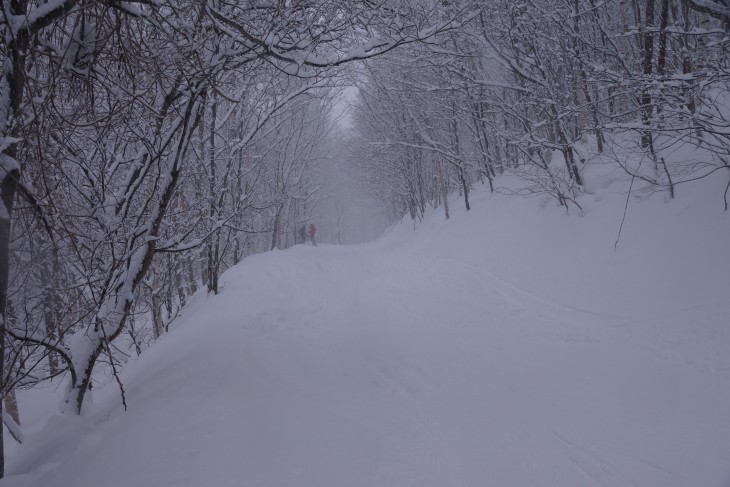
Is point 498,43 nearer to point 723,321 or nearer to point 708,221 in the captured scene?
point 708,221

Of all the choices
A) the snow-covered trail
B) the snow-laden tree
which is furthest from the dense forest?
the snow-covered trail

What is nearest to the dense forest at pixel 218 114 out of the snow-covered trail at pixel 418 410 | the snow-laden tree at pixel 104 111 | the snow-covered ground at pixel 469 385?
the snow-laden tree at pixel 104 111

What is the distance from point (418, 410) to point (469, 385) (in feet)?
2.68

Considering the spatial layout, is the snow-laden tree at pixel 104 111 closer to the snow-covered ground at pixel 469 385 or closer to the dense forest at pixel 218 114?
the dense forest at pixel 218 114

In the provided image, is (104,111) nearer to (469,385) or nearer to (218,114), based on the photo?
(469,385)

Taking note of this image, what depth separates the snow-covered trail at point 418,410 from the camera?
2811 millimetres

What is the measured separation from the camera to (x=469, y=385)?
429 cm

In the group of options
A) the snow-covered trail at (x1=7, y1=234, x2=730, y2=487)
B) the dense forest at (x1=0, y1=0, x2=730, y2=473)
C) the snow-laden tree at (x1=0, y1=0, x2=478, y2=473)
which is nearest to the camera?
the snow-laden tree at (x1=0, y1=0, x2=478, y2=473)

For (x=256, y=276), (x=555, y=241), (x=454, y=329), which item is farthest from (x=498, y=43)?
(x=256, y=276)

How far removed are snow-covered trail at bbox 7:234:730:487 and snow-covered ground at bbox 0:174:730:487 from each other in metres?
0.02

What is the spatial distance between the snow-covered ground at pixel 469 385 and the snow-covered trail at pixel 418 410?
0.02 metres

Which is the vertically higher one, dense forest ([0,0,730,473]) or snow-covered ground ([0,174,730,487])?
dense forest ([0,0,730,473])

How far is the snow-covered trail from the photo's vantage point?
281cm

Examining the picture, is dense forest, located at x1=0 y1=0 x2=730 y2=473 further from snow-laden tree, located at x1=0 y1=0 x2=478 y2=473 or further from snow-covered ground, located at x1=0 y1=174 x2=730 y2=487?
snow-covered ground, located at x1=0 y1=174 x2=730 y2=487
